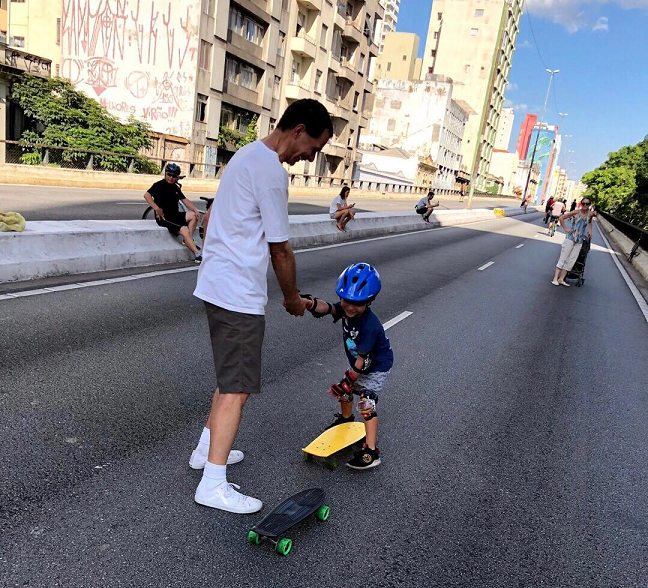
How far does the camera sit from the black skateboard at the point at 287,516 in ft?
9.29

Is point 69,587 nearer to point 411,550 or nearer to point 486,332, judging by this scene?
point 411,550

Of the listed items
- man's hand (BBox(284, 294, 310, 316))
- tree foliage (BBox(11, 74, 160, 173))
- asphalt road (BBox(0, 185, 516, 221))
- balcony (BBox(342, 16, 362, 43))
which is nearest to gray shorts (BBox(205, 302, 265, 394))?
man's hand (BBox(284, 294, 310, 316))

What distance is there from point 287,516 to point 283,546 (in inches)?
7.2

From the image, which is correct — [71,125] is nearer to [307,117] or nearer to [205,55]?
[205,55]

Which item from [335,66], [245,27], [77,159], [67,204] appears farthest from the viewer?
[335,66]

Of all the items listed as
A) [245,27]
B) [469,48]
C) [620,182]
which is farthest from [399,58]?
[245,27]

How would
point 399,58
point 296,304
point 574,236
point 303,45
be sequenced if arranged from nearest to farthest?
point 296,304 < point 574,236 < point 303,45 < point 399,58

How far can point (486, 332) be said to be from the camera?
8047 mm

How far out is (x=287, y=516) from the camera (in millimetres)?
2984

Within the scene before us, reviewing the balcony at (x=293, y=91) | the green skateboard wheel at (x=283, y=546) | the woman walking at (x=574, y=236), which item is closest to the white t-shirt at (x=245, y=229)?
the green skateboard wheel at (x=283, y=546)

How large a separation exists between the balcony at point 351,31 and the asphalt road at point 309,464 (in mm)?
52393

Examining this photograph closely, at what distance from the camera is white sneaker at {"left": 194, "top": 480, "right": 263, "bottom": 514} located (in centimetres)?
312

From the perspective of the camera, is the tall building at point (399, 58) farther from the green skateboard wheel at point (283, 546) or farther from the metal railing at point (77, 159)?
the green skateboard wheel at point (283, 546)

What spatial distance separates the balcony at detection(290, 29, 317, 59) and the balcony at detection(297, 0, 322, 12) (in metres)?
1.91
